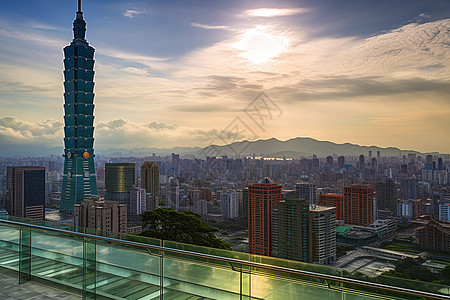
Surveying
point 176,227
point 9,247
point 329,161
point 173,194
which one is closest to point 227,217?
point 173,194

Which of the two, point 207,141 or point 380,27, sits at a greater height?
point 380,27

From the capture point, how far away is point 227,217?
1769 cm

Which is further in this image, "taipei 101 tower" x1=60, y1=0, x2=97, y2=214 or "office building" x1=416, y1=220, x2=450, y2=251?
"taipei 101 tower" x1=60, y1=0, x2=97, y2=214

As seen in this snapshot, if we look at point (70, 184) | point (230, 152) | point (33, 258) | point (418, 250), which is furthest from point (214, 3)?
point (70, 184)

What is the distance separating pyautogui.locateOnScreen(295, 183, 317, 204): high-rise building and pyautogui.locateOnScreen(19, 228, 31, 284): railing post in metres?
13.9

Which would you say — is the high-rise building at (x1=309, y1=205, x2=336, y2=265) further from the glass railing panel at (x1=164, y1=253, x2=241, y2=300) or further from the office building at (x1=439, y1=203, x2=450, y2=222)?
the glass railing panel at (x1=164, y1=253, x2=241, y2=300)

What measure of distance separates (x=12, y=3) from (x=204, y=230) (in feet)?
41.8

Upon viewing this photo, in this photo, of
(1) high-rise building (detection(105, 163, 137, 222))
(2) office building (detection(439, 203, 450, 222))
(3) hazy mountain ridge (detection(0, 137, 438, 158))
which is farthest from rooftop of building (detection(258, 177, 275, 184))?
(1) high-rise building (detection(105, 163, 137, 222))

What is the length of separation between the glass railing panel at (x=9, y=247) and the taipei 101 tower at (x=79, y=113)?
27036mm

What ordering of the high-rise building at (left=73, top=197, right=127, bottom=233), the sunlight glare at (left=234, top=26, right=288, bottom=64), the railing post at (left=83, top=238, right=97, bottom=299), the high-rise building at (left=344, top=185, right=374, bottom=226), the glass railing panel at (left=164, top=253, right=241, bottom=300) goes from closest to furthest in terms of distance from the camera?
the glass railing panel at (left=164, top=253, right=241, bottom=300), the railing post at (left=83, top=238, right=97, bottom=299), the sunlight glare at (left=234, top=26, right=288, bottom=64), the high-rise building at (left=344, top=185, right=374, bottom=226), the high-rise building at (left=73, top=197, right=127, bottom=233)

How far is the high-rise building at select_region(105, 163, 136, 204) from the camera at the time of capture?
25.6m

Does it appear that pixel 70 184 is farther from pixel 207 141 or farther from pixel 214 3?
pixel 214 3

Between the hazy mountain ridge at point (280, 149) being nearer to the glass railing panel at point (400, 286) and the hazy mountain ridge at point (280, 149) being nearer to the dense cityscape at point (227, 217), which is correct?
the dense cityscape at point (227, 217)

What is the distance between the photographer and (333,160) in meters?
17.8
